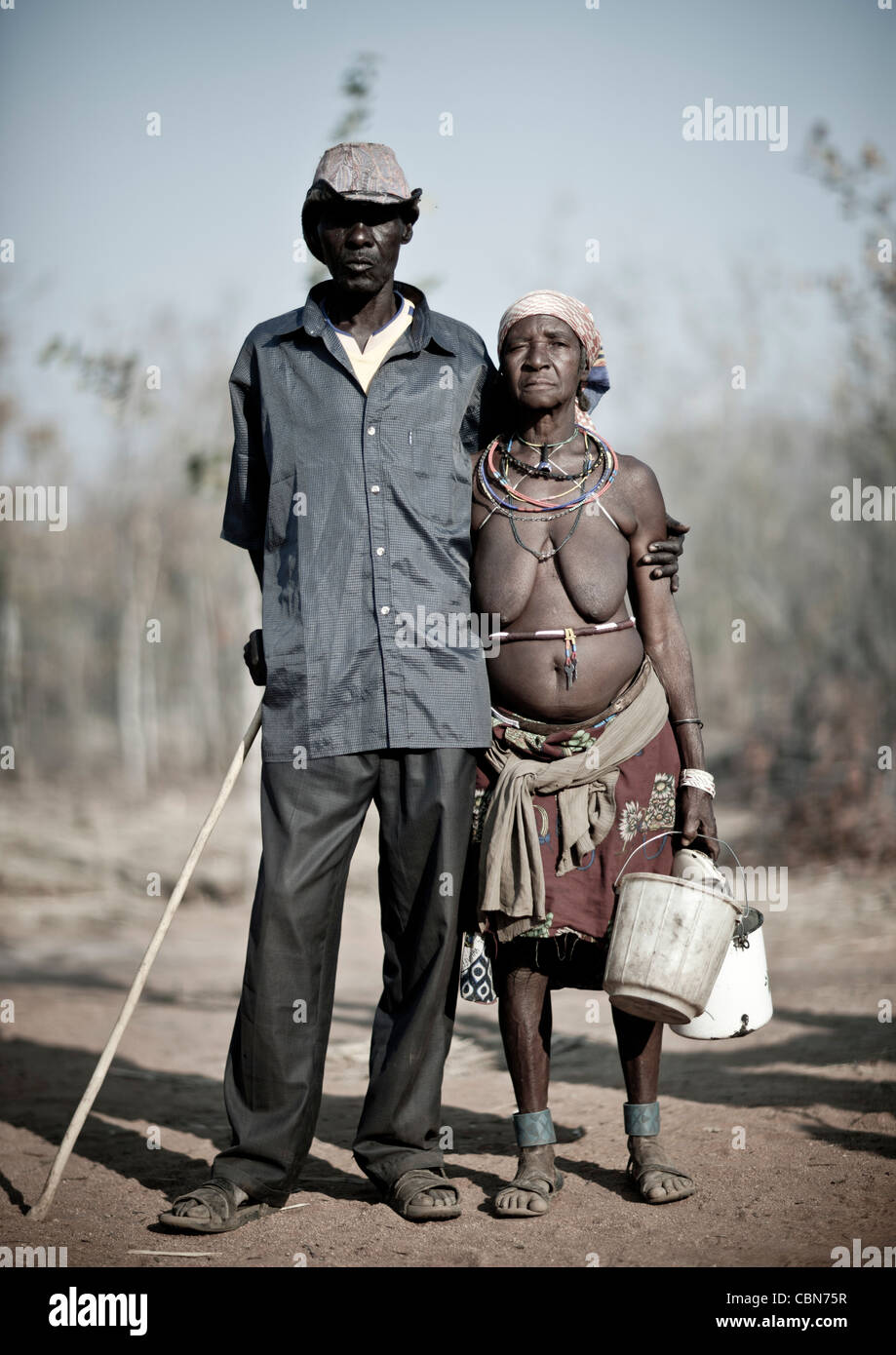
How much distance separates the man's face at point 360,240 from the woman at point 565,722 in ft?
1.19

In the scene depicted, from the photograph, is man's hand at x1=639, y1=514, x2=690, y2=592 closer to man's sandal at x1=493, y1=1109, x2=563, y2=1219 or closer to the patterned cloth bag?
the patterned cloth bag

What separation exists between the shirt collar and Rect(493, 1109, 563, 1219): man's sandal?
201 centimetres

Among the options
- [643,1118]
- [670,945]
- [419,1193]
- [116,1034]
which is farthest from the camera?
[643,1118]

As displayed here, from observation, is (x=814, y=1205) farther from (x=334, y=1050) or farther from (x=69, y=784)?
(x=69, y=784)

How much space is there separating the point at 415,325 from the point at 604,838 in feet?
4.73

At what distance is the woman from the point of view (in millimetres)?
3303

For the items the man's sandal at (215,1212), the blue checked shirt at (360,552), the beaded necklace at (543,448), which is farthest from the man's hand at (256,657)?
the man's sandal at (215,1212)

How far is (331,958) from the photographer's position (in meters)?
3.34

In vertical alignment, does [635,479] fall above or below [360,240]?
below

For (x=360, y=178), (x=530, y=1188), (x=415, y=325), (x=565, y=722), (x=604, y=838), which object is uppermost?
(x=360, y=178)

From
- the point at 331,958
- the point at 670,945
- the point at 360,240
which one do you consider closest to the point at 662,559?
the point at 670,945

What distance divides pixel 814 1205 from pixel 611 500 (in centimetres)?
186

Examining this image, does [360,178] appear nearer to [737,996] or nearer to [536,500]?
[536,500]

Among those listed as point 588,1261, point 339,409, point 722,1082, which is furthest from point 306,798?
point 722,1082
